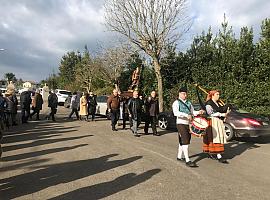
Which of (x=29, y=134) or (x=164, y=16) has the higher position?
(x=164, y=16)

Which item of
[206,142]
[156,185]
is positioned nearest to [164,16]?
[206,142]

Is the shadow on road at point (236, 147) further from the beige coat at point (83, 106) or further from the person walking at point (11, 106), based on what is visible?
the person walking at point (11, 106)

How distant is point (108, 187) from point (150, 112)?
7.88 meters

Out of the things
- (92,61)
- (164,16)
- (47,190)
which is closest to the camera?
(47,190)

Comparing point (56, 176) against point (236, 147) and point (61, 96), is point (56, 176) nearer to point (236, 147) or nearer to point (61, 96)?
point (236, 147)

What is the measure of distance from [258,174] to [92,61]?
41.9 m

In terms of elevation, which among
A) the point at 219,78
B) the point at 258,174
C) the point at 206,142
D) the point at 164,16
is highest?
the point at 164,16

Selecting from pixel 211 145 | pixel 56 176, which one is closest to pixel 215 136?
pixel 211 145

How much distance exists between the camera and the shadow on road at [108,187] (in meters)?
6.15

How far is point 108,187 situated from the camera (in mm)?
6723

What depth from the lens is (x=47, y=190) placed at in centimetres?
647

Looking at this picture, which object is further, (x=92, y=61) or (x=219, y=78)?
(x=92, y=61)

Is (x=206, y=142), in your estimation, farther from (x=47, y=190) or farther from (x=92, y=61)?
(x=92, y=61)

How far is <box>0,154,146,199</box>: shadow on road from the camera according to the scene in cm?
654
